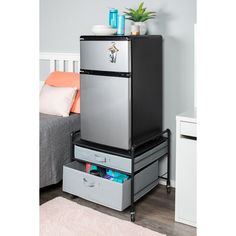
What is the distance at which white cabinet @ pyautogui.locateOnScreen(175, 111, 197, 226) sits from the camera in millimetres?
2340

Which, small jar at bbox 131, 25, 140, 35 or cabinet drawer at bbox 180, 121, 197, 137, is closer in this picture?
cabinet drawer at bbox 180, 121, 197, 137

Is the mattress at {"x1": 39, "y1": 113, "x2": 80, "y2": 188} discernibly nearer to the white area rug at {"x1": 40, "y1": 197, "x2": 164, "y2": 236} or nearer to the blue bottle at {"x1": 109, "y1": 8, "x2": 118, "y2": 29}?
the white area rug at {"x1": 40, "y1": 197, "x2": 164, "y2": 236}

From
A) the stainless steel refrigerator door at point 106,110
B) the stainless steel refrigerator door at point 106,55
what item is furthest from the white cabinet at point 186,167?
the stainless steel refrigerator door at point 106,55

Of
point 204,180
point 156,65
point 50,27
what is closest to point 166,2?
point 156,65

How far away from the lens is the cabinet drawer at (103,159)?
2.52 m

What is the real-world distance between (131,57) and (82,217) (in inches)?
45.4

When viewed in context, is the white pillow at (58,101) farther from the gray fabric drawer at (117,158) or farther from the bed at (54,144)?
the gray fabric drawer at (117,158)

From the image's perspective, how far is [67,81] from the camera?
3.36 metres

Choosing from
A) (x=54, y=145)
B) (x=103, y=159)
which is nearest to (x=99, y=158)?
(x=103, y=159)

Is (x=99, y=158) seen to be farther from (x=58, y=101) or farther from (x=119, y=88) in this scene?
(x=58, y=101)

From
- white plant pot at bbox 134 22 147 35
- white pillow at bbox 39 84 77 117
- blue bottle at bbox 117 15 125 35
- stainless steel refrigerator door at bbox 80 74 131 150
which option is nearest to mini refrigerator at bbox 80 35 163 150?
stainless steel refrigerator door at bbox 80 74 131 150

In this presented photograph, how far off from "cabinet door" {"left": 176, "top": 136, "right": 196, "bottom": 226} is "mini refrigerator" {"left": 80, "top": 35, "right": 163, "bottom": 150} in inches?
15.4
